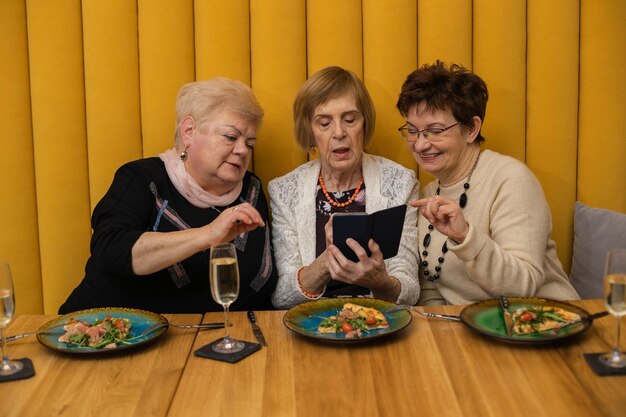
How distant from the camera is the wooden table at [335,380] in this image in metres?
1.26

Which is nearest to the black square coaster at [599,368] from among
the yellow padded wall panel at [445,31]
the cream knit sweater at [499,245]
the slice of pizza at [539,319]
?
the slice of pizza at [539,319]

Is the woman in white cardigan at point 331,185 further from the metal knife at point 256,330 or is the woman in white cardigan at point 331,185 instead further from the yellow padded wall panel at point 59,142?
the yellow padded wall panel at point 59,142

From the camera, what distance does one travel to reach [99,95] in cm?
252

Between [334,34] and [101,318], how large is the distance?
4.37 ft

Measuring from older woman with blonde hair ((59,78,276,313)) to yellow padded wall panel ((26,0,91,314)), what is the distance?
274 millimetres

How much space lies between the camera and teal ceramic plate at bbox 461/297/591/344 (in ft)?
4.86

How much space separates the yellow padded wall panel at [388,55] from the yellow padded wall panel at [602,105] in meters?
0.60

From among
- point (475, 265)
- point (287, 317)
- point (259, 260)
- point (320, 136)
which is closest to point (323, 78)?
point (320, 136)

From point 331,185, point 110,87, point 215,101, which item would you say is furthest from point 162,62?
point 331,185

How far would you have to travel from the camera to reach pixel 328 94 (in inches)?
91.7

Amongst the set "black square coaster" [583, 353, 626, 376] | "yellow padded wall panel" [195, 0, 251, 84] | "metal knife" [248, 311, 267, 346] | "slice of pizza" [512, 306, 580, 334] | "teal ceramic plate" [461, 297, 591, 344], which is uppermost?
"yellow padded wall panel" [195, 0, 251, 84]

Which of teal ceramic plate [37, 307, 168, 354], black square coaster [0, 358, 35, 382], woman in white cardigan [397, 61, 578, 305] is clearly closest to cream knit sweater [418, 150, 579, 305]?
woman in white cardigan [397, 61, 578, 305]

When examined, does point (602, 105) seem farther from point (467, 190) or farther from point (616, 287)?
point (616, 287)

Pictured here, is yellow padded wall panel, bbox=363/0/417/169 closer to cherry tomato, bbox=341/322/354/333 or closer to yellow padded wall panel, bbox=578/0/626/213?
yellow padded wall panel, bbox=578/0/626/213
